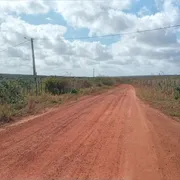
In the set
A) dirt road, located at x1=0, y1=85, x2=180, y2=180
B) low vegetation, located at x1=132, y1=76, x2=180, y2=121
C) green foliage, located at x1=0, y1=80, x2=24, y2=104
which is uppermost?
green foliage, located at x1=0, y1=80, x2=24, y2=104

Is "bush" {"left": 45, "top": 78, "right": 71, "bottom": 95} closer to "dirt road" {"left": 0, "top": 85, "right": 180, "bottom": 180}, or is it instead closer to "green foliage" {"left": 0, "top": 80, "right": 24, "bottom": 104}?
"green foliage" {"left": 0, "top": 80, "right": 24, "bottom": 104}

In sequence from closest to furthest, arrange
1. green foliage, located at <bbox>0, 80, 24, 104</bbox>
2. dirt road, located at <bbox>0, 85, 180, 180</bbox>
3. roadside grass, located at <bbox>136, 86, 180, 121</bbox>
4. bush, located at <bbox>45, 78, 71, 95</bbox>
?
dirt road, located at <bbox>0, 85, 180, 180</bbox> → roadside grass, located at <bbox>136, 86, 180, 121</bbox> → green foliage, located at <bbox>0, 80, 24, 104</bbox> → bush, located at <bbox>45, 78, 71, 95</bbox>

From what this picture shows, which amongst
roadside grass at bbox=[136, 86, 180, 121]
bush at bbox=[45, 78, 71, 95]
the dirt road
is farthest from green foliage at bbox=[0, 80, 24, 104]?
bush at bbox=[45, 78, 71, 95]

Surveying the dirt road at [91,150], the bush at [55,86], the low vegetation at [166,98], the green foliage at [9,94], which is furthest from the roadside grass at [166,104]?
the bush at [55,86]

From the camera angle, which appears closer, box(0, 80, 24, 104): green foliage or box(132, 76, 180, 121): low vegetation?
box(132, 76, 180, 121): low vegetation

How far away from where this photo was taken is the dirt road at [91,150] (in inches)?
279

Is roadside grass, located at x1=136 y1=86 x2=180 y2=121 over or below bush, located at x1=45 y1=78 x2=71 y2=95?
below

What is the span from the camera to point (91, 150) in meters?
8.91

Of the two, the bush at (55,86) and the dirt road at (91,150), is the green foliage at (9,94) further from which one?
the bush at (55,86)

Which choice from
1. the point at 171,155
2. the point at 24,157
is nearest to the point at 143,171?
the point at 171,155

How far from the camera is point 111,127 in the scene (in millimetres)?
12555

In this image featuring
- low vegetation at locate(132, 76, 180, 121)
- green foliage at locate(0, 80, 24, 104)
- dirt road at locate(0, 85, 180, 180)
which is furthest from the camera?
green foliage at locate(0, 80, 24, 104)

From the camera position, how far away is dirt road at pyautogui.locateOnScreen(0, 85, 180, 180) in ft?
23.2

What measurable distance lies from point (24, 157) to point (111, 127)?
5.01 m
